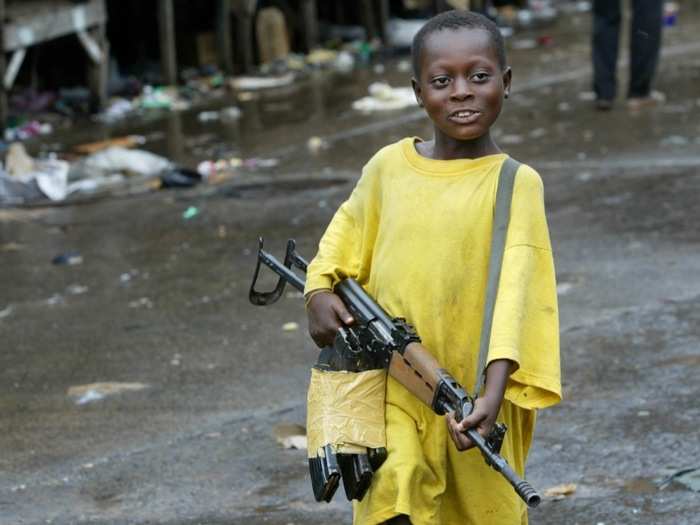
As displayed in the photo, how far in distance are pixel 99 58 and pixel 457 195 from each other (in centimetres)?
972

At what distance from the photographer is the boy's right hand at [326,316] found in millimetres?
2953

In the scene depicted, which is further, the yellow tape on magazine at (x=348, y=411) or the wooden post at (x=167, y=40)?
the wooden post at (x=167, y=40)

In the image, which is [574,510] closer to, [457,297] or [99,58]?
[457,297]

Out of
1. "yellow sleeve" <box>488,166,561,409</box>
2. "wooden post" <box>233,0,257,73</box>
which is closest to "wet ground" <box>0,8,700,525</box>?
"yellow sleeve" <box>488,166,561,409</box>

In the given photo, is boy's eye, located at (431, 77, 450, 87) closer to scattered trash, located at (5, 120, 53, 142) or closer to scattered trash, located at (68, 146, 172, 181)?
scattered trash, located at (68, 146, 172, 181)

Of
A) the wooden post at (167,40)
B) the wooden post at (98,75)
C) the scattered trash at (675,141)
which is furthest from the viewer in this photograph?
the wooden post at (167,40)

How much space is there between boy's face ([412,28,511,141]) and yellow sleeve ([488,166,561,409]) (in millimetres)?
144

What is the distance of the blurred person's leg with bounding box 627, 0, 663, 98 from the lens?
1021 cm

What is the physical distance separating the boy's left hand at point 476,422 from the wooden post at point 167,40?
36.3 ft

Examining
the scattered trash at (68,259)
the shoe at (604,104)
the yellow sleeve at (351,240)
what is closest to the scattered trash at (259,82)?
the shoe at (604,104)

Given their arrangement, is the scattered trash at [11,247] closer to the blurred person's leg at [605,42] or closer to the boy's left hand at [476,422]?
the blurred person's leg at [605,42]

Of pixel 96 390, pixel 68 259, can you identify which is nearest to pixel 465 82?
pixel 96 390

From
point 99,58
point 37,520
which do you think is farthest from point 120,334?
point 99,58

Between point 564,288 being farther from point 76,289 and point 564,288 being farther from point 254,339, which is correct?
point 76,289
